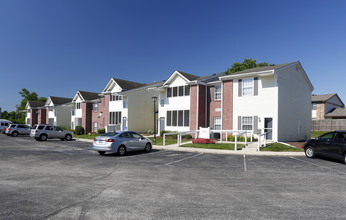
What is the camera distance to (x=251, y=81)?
21.1 meters

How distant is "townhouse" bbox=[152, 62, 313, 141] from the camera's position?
65.0 feet

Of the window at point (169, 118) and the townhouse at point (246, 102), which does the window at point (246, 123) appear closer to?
the townhouse at point (246, 102)

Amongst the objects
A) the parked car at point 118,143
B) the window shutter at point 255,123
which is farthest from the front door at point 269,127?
the parked car at point 118,143

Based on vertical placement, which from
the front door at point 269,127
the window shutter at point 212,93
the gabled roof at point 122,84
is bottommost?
the front door at point 269,127

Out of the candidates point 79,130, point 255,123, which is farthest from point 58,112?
point 255,123

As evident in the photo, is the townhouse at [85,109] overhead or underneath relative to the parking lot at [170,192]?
overhead

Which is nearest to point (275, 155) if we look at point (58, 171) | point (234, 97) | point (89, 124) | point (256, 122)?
point (256, 122)

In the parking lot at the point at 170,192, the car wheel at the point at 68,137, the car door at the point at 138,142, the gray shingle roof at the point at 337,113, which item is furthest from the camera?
the gray shingle roof at the point at 337,113

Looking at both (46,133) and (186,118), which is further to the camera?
(186,118)

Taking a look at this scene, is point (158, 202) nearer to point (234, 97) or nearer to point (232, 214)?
point (232, 214)

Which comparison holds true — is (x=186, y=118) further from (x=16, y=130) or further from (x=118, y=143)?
(x=16, y=130)

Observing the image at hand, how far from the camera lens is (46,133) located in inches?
995

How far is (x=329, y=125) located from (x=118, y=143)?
39705mm

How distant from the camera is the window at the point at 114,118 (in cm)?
3306
